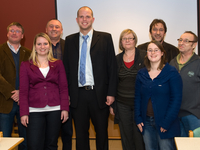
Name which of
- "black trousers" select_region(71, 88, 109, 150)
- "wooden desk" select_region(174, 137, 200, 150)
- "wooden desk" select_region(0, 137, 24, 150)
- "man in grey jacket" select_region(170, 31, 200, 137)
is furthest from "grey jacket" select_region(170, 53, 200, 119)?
"wooden desk" select_region(0, 137, 24, 150)

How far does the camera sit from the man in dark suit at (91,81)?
243 cm

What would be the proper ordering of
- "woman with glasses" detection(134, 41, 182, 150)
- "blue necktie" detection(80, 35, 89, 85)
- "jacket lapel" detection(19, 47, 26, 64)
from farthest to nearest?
"jacket lapel" detection(19, 47, 26, 64) → "blue necktie" detection(80, 35, 89, 85) → "woman with glasses" detection(134, 41, 182, 150)

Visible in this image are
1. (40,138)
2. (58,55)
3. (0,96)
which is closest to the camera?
(40,138)

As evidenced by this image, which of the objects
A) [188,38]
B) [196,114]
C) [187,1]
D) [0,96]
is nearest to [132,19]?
[187,1]

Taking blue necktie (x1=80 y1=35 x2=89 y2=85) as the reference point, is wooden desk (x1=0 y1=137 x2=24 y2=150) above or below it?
below

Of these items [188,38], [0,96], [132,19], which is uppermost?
[132,19]

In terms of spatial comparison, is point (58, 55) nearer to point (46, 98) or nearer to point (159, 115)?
point (46, 98)

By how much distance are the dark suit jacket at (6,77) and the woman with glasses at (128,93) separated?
1.36 m

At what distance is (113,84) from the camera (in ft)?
7.97

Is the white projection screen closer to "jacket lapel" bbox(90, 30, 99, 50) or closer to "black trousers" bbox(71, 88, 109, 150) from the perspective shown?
"jacket lapel" bbox(90, 30, 99, 50)

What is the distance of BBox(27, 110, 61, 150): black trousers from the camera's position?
6.88 ft

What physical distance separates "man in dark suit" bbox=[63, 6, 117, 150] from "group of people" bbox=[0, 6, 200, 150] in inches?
0.5

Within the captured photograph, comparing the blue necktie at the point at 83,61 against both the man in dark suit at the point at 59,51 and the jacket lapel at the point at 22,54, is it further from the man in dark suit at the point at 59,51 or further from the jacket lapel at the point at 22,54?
the jacket lapel at the point at 22,54

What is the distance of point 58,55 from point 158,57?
1.41 m
